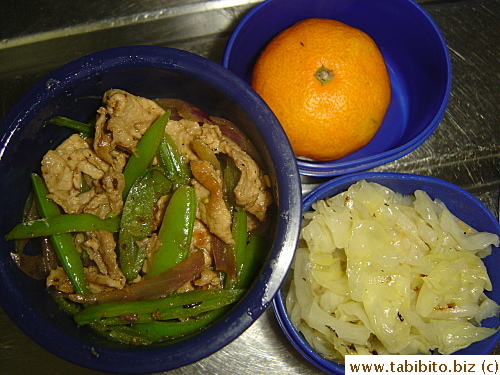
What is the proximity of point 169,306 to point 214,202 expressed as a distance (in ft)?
0.89

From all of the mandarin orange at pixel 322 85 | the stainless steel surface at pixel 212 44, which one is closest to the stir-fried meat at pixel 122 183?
the mandarin orange at pixel 322 85

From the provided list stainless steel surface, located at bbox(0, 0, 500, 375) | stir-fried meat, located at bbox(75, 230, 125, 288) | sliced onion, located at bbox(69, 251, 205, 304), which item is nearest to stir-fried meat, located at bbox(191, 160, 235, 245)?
sliced onion, located at bbox(69, 251, 205, 304)

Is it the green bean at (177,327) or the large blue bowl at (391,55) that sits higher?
the large blue bowl at (391,55)

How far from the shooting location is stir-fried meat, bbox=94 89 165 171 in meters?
1.09

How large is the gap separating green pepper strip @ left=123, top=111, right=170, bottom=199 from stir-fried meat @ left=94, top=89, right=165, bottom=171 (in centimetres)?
2

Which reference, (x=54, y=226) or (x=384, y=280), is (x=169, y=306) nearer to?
(x=54, y=226)

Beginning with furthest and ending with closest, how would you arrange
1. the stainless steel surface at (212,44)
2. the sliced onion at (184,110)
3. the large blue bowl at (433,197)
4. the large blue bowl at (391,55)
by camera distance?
the stainless steel surface at (212,44)
the large blue bowl at (391,55)
the large blue bowl at (433,197)
the sliced onion at (184,110)

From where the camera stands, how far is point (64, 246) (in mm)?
1067

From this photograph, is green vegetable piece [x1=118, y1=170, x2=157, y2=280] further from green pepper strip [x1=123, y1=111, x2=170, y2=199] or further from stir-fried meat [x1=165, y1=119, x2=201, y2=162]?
stir-fried meat [x1=165, y1=119, x2=201, y2=162]

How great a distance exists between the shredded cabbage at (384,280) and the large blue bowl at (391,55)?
7.3 inches

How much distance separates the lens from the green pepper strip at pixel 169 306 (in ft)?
3.41

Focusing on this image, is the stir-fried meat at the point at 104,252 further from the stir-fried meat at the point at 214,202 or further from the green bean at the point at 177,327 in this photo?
the stir-fried meat at the point at 214,202

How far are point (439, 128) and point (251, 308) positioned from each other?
117 cm

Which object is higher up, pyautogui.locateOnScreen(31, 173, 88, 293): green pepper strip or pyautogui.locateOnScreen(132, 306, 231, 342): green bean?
pyautogui.locateOnScreen(31, 173, 88, 293): green pepper strip
